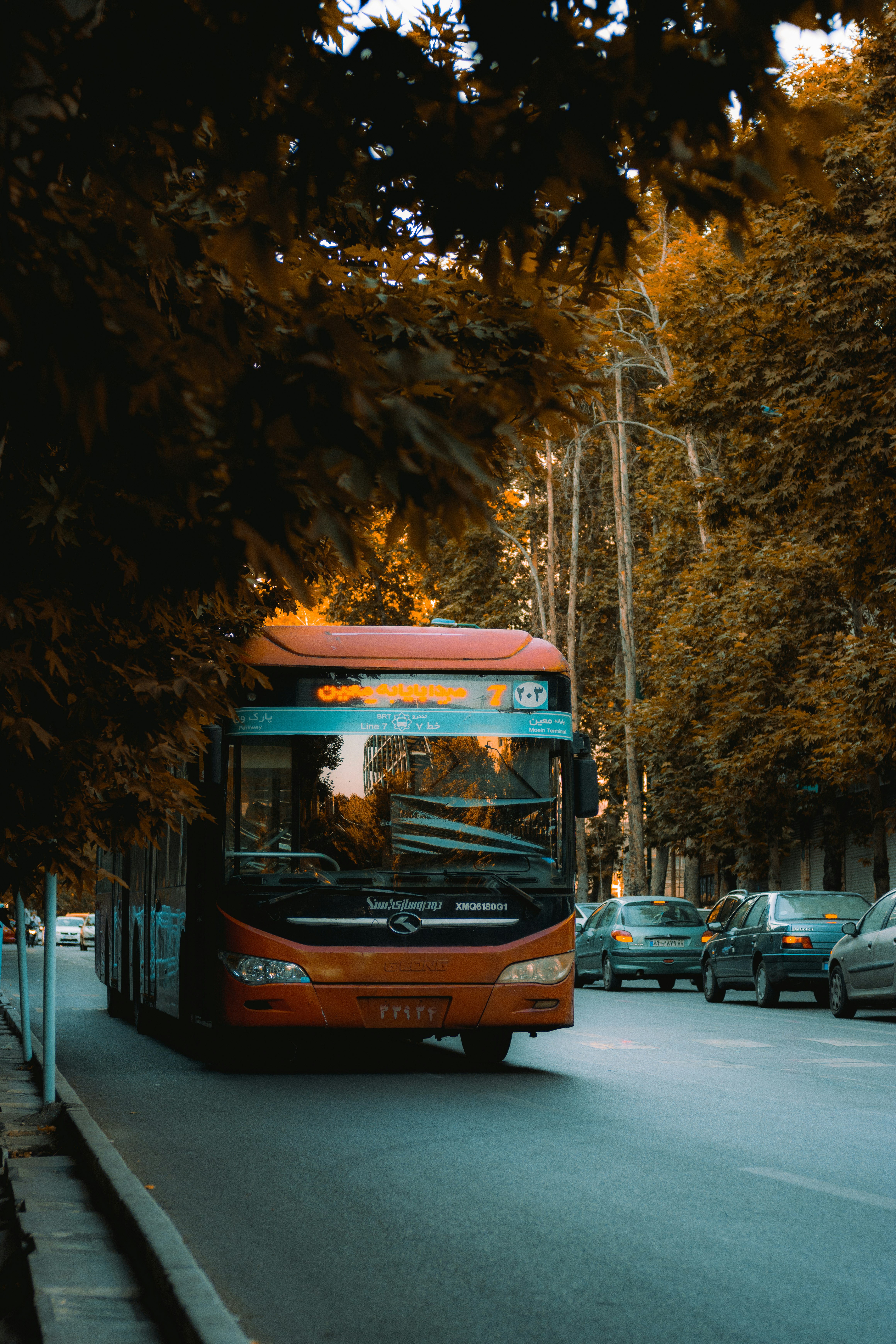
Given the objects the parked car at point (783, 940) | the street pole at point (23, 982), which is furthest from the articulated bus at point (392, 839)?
the parked car at point (783, 940)

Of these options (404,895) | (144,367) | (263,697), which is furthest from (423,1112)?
(144,367)

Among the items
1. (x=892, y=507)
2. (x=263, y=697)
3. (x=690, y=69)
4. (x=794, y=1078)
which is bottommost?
(x=794, y=1078)

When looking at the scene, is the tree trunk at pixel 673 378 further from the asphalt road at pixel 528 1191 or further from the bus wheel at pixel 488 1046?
the asphalt road at pixel 528 1191

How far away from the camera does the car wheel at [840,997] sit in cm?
1992

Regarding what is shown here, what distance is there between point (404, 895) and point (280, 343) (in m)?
7.45

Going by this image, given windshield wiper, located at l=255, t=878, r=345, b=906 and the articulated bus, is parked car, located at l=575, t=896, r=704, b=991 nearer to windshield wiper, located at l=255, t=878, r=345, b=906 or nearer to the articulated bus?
the articulated bus

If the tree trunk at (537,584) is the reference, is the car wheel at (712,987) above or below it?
below

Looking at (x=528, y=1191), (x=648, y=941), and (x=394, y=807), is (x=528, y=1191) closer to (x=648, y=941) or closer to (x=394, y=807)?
(x=394, y=807)

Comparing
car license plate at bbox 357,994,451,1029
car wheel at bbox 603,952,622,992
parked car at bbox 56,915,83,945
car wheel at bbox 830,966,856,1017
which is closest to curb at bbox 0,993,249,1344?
car license plate at bbox 357,994,451,1029

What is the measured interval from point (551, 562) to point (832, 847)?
12.7 metres

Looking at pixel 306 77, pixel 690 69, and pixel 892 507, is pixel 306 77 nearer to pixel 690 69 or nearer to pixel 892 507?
pixel 690 69

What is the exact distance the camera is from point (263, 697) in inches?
480

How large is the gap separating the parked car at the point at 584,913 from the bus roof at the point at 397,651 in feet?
51.7

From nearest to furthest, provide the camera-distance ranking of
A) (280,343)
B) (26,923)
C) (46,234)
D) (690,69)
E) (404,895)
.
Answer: (690,69) < (46,234) < (280,343) < (404,895) < (26,923)
